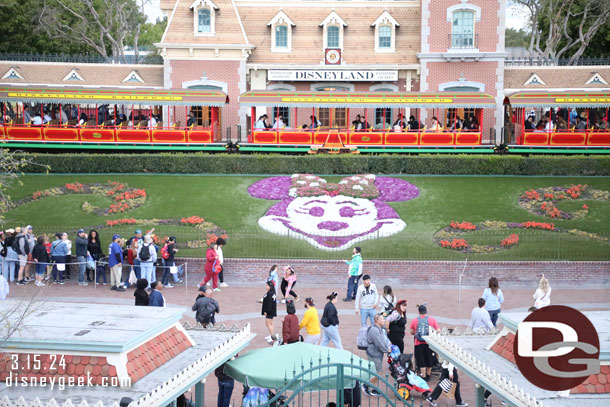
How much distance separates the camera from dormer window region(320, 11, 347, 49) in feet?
131

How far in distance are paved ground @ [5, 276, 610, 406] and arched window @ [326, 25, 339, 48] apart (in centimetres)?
1953

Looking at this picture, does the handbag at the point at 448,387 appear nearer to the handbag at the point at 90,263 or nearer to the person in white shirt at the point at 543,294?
the person in white shirt at the point at 543,294

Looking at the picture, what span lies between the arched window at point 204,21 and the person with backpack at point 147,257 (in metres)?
19.5

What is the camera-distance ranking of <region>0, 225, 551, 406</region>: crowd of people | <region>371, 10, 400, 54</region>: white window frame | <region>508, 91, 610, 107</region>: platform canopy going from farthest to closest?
<region>371, 10, 400, 54</region>: white window frame < <region>508, 91, 610, 107</region>: platform canopy < <region>0, 225, 551, 406</region>: crowd of people

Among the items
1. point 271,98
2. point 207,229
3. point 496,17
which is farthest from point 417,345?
point 496,17

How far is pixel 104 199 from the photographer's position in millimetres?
28875

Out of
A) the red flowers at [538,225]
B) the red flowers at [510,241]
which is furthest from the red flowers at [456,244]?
the red flowers at [538,225]

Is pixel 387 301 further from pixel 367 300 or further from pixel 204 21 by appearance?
pixel 204 21

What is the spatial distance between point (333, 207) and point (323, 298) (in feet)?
21.4

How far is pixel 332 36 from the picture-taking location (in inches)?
1581

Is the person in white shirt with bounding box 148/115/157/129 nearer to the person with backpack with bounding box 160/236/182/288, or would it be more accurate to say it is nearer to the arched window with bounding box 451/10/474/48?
the person with backpack with bounding box 160/236/182/288

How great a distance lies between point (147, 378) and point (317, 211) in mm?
17562

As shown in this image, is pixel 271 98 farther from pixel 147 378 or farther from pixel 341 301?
pixel 147 378

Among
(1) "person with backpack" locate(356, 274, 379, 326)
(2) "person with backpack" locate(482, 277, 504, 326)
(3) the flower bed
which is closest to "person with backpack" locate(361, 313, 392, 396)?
(1) "person with backpack" locate(356, 274, 379, 326)
